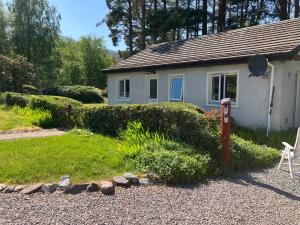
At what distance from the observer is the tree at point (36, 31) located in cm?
3800

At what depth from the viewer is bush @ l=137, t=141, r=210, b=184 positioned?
650cm

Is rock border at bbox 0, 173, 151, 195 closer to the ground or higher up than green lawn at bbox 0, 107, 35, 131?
closer to the ground

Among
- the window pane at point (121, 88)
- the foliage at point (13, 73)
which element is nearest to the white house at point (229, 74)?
the window pane at point (121, 88)

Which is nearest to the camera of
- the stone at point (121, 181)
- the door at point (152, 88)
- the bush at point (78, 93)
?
the stone at point (121, 181)

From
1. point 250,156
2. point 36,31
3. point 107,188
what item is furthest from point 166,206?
point 36,31

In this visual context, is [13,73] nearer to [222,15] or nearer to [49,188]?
[222,15]

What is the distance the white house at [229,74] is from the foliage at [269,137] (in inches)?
28.3

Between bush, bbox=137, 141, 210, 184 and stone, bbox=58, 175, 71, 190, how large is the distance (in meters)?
1.57

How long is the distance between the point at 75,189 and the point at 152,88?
492 inches

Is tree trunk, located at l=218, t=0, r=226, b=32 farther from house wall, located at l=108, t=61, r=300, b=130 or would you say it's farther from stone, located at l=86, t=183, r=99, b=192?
stone, located at l=86, t=183, r=99, b=192

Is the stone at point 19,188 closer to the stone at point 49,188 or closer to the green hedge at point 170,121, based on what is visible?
the stone at point 49,188

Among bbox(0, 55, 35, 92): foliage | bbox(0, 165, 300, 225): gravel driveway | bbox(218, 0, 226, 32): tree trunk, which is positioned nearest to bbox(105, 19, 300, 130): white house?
bbox(0, 165, 300, 225): gravel driveway

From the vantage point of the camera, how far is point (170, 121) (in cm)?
899

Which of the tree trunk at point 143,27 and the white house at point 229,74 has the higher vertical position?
the tree trunk at point 143,27
